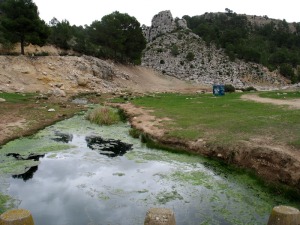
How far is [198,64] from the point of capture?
92438 millimetres

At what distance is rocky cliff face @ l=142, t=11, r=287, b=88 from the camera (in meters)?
86.0

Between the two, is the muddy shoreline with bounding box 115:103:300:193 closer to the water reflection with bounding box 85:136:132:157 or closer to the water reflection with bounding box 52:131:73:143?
the water reflection with bounding box 85:136:132:157

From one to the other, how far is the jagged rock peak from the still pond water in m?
96.4

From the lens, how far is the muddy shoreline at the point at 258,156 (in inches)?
557

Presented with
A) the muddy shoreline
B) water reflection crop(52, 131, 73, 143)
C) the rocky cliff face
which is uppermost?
the rocky cliff face

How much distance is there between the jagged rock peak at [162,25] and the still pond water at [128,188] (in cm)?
9637

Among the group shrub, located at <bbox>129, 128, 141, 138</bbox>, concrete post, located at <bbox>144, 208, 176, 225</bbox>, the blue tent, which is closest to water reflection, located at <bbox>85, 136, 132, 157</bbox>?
shrub, located at <bbox>129, 128, 141, 138</bbox>

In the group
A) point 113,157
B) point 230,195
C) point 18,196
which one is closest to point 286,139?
point 230,195

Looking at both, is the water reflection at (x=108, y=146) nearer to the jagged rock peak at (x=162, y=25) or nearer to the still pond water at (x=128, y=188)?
the still pond water at (x=128, y=188)

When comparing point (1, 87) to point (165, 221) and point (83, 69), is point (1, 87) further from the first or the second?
point (165, 221)

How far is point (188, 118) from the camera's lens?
1008 inches

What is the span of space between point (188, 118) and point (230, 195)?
12658mm

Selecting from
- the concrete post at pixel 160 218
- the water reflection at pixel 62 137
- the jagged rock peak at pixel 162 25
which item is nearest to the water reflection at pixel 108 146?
the water reflection at pixel 62 137

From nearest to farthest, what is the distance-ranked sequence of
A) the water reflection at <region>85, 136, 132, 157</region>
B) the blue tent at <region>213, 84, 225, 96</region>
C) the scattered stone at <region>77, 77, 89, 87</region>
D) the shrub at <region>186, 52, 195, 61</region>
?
the water reflection at <region>85, 136, 132, 157</region>
the blue tent at <region>213, 84, 225, 96</region>
the scattered stone at <region>77, 77, 89, 87</region>
the shrub at <region>186, 52, 195, 61</region>
